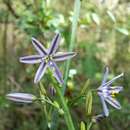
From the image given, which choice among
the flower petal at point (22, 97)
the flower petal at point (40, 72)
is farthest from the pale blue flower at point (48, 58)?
the flower petal at point (22, 97)

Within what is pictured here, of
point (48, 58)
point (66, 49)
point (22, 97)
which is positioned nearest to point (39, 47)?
point (48, 58)

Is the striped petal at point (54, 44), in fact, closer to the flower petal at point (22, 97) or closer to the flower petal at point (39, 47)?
the flower petal at point (39, 47)

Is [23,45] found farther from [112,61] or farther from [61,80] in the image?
[61,80]

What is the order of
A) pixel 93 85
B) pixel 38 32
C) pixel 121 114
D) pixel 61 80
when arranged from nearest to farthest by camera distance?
pixel 61 80 → pixel 38 32 → pixel 121 114 → pixel 93 85

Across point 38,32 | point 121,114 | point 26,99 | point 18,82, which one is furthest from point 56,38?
point 18,82

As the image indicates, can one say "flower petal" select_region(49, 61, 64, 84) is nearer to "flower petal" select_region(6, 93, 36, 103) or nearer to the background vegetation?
"flower petal" select_region(6, 93, 36, 103)

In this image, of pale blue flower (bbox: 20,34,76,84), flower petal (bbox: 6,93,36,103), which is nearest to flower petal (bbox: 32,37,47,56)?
pale blue flower (bbox: 20,34,76,84)
